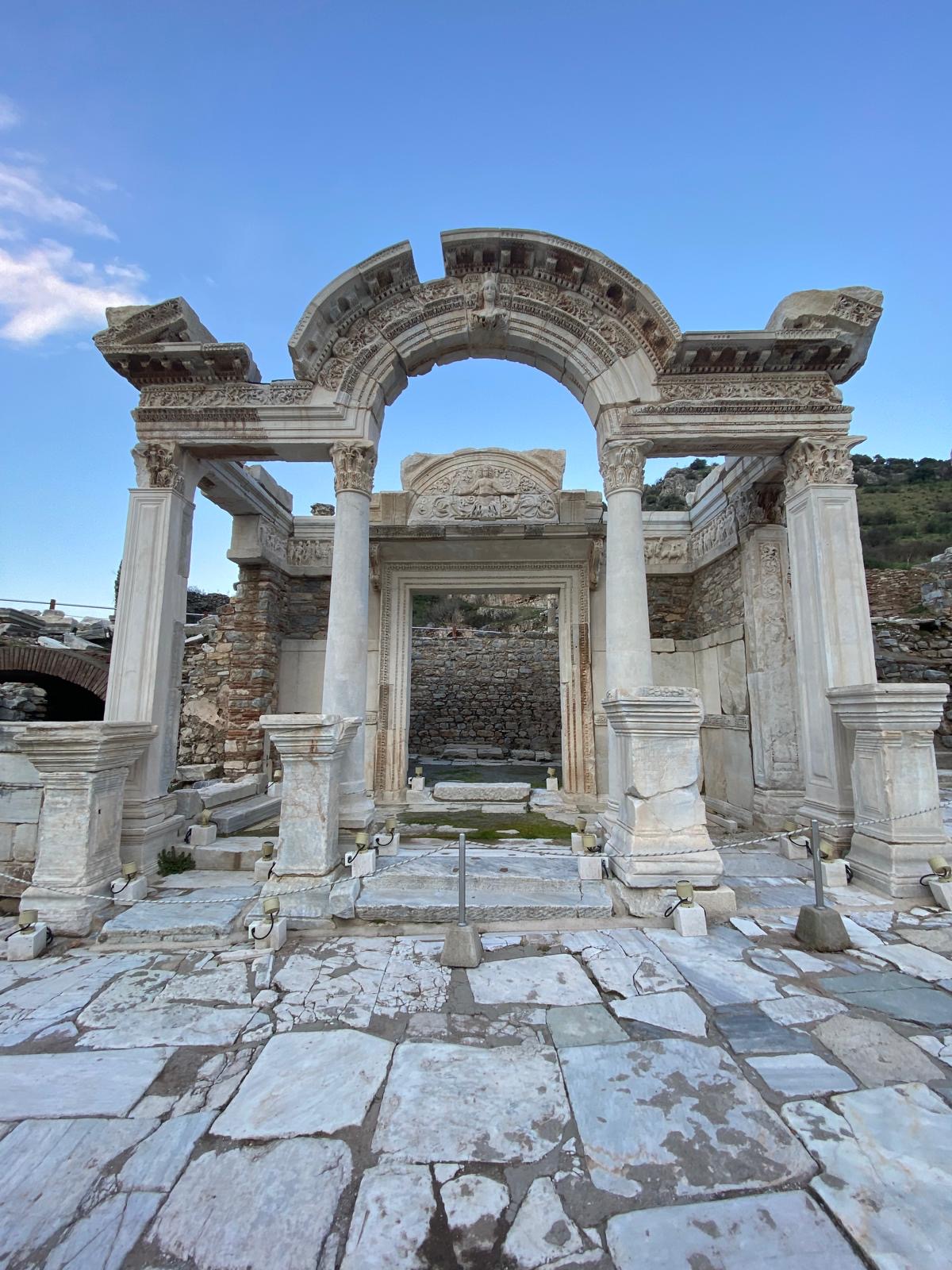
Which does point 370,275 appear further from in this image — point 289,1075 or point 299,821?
point 289,1075

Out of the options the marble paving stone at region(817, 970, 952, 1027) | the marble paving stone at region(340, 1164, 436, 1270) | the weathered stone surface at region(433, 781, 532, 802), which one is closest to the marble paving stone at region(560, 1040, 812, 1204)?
the marble paving stone at region(340, 1164, 436, 1270)

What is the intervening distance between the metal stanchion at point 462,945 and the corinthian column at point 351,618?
6.07 feet

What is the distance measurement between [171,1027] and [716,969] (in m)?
2.94

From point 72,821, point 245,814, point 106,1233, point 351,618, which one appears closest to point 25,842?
point 72,821

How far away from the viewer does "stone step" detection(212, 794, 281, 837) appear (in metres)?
6.04

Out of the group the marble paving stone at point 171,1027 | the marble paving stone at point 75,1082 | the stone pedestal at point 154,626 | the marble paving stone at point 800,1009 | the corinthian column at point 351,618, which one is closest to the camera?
the marble paving stone at point 75,1082

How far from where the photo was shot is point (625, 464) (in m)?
6.07

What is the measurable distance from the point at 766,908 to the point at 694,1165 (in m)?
2.73

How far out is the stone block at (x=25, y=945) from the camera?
11.8ft

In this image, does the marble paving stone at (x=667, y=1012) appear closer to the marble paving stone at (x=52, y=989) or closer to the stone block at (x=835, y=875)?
the stone block at (x=835, y=875)

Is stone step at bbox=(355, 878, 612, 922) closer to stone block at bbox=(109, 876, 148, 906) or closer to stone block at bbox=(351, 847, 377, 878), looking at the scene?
stone block at bbox=(351, 847, 377, 878)

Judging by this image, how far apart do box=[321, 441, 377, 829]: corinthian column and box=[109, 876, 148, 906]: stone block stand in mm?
1610

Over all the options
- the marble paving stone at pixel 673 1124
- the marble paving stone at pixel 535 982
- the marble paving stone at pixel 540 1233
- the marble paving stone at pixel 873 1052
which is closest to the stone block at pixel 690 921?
the marble paving stone at pixel 535 982

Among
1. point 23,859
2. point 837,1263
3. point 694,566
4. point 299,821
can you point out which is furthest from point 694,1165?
point 694,566
